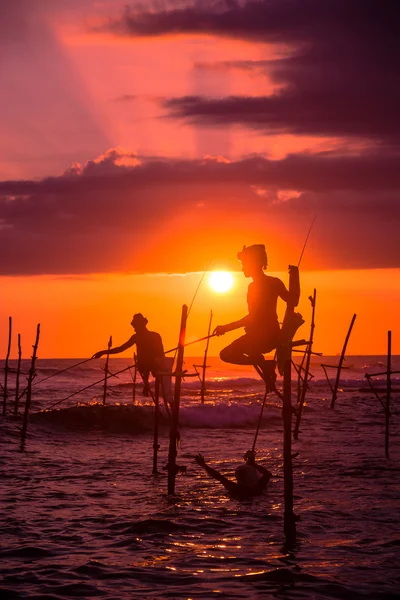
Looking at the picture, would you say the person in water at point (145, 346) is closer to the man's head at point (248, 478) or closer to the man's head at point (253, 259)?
the man's head at point (248, 478)

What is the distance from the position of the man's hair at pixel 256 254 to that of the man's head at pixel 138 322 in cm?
842

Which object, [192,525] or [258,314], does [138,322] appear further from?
[258,314]

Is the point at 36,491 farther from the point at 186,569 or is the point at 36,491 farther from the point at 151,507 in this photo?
the point at 186,569

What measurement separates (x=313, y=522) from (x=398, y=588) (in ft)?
13.2

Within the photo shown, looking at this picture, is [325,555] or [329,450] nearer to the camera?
[325,555]

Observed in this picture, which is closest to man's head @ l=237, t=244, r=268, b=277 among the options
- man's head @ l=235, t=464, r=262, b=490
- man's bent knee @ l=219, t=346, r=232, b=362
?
man's bent knee @ l=219, t=346, r=232, b=362

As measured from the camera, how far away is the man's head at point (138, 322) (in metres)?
20.7

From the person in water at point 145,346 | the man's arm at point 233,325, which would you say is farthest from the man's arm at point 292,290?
the person in water at point 145,346

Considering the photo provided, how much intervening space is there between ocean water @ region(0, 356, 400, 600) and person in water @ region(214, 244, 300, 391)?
114 inches

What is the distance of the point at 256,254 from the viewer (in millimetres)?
12586

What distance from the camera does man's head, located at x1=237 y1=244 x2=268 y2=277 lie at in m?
12.6

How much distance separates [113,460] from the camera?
23656 millimetres

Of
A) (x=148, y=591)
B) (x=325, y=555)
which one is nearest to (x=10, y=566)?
(x=148, y=591)

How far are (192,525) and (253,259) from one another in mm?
4973
